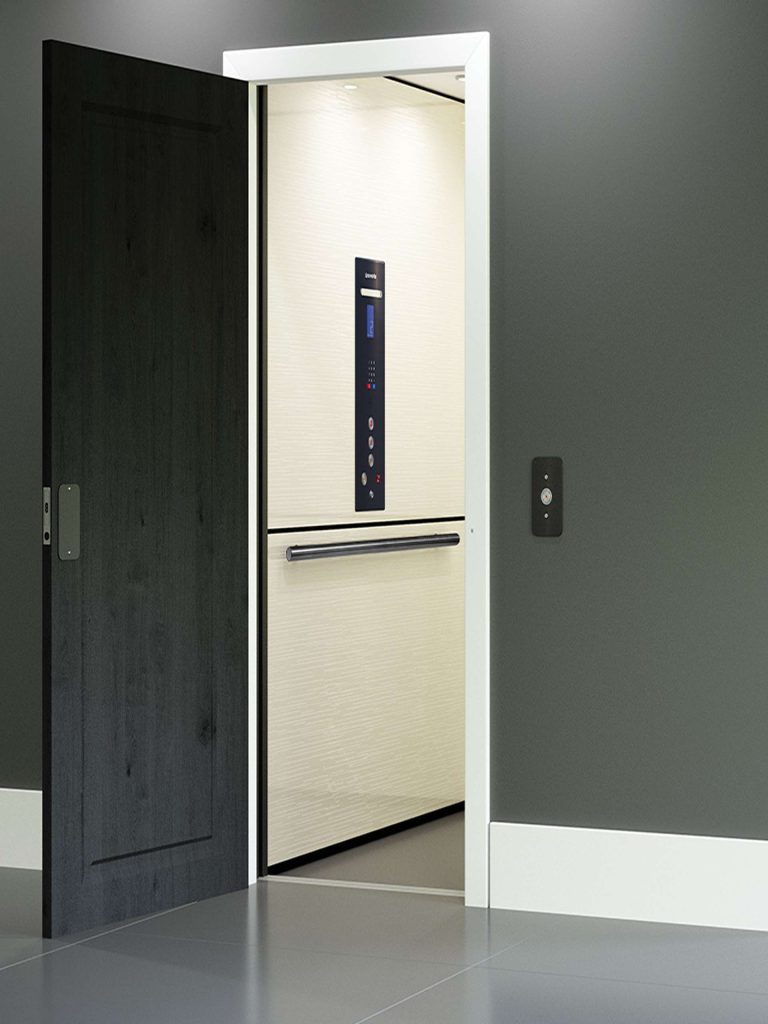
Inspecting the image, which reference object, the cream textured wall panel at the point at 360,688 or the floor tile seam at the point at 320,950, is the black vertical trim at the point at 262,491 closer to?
the cream textured wall panel at the point at 360,688

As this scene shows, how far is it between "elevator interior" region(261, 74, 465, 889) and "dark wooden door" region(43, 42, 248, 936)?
0.95ft

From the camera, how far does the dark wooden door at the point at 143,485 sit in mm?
4262

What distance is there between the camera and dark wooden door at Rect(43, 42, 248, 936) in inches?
168

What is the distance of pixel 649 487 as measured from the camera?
441 cm

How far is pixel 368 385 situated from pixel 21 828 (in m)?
1.84

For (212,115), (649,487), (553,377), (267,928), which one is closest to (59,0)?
(212,115)

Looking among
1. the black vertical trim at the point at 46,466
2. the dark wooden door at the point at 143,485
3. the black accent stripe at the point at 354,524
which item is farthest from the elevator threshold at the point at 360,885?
the black accent stripe at the point at 354,524

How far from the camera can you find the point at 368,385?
548cm

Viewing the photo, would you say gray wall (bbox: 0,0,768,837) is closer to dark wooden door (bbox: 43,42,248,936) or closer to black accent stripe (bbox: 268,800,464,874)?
dark wooden door (bbox: 43,42,248,936)

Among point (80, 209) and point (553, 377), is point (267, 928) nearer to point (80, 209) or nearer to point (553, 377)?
point (553, 377)

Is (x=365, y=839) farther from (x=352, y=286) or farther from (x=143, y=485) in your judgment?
(x=352, y=286)

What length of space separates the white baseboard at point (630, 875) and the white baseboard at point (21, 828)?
4.67ft

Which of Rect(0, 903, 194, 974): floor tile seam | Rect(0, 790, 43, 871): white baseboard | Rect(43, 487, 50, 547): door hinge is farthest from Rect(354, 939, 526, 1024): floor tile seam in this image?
Rect(0, 790, 43, 871): white baseboard

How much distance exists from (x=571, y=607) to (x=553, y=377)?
2.12 ft
